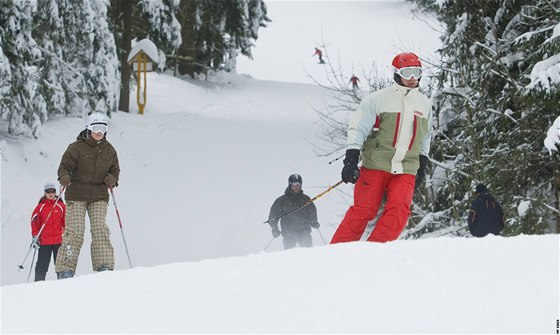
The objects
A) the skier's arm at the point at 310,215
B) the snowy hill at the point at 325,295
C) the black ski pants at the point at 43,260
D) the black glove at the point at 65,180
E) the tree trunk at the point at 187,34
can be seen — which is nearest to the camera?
the snowy hill at the point at 325,295

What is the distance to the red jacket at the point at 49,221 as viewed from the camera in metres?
9.82

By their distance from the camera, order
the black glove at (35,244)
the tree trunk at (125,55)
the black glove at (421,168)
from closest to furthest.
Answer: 1. the black glove at (421,168)
2. the black glove at (35,244)
3. the tree trunk at (125,55)

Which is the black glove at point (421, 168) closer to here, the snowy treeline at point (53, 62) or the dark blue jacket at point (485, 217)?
the dark blue jacket at point (485, 217)

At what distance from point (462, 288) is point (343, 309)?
2.10ft

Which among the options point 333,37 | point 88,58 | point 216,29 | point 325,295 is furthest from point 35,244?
point 333,37

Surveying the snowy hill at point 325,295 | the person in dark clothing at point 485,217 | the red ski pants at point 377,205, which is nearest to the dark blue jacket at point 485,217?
the person in dark clothing at point 485,217

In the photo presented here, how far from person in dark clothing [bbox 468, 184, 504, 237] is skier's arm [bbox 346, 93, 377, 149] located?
4.05 meters

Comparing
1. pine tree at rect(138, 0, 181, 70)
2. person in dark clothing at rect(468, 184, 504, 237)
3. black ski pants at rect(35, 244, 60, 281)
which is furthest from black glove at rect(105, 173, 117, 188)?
pine tree at rect(138, 0, 181, 70)

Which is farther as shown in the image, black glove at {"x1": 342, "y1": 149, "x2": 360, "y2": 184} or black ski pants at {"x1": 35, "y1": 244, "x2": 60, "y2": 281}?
black ski pants at {"x1": 35, "y1": 244, "x2": 60, "y2": 281}

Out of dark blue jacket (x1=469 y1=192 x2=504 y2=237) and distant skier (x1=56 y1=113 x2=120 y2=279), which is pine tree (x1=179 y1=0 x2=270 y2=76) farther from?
distant skier (x1=56 y1=113 x2=120 y2=279)

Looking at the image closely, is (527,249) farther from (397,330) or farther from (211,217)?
(211,217)

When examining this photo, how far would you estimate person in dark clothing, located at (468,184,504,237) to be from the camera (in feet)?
32.9

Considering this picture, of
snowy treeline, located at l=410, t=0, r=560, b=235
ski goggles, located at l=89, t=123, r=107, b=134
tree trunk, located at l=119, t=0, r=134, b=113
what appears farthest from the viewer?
tree trunk, located at l=119, t=0, r=134, b=113

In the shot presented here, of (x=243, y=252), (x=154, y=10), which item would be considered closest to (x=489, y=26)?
(x=243, y=252)
